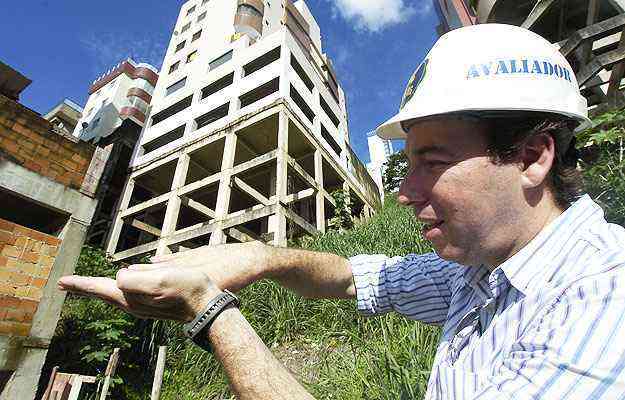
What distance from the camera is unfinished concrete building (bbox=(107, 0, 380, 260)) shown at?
11.6 m

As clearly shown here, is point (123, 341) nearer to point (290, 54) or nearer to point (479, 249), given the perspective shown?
point (479, 249)

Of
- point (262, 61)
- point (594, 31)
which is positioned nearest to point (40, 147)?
point (594, 31)

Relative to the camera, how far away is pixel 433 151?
1077mm

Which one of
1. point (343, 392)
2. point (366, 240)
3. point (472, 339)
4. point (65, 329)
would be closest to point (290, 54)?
point (366, 240)

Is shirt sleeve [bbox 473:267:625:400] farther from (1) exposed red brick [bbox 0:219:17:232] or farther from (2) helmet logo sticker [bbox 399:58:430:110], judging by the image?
(1) exposed red brick [bbox 0:219:17:232]

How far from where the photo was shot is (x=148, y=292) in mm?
997

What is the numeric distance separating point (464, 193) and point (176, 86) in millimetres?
20976

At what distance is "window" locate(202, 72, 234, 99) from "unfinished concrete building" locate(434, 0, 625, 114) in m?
11.3

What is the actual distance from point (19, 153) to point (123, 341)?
130 inches

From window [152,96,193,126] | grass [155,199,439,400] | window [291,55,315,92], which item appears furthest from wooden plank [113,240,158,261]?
window [291,55,315,92]

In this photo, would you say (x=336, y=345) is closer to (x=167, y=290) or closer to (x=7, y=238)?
(x=167, y=290)

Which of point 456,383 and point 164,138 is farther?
point 164,138

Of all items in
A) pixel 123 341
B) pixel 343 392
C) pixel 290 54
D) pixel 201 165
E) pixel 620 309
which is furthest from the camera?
pixel 201 165

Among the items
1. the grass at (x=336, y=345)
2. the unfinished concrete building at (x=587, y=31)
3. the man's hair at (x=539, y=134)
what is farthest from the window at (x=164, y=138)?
the man's hair at (x=539, y=134)
